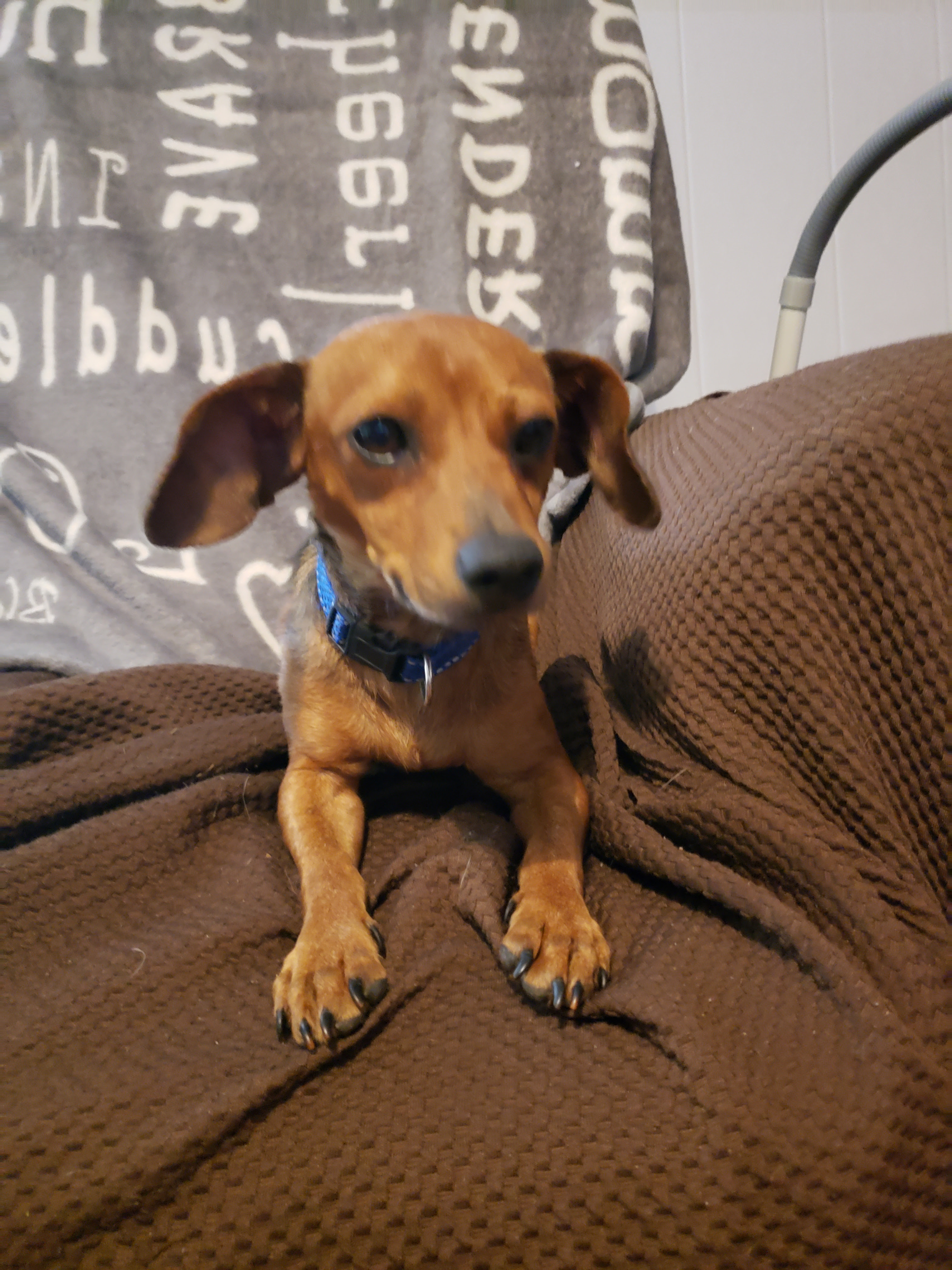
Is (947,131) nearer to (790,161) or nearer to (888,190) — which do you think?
(888,190)

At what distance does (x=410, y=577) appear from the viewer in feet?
2.80

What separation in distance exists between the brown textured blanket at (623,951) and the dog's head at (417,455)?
235 mm

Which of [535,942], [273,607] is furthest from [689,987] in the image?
[273,607]

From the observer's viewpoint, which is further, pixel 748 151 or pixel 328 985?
pixel 748 151

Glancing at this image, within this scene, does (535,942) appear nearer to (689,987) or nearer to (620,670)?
(689,987)

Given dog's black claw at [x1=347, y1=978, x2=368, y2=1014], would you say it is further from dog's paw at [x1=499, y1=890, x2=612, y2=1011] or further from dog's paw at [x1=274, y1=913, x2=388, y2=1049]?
dog's paw at [x1=499, y1=890, x2=612, y2=1011]

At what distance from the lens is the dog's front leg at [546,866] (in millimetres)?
794

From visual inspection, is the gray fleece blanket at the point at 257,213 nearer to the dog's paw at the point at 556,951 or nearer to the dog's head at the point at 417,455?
the dog's head at the point at 417,455

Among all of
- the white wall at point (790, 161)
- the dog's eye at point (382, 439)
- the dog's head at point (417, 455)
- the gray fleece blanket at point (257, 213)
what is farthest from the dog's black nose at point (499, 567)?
the white wall at point (790, 161)

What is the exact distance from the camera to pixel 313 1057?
0.72 meters

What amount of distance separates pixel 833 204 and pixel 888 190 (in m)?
1.31

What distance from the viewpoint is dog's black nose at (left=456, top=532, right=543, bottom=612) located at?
77 centimetres

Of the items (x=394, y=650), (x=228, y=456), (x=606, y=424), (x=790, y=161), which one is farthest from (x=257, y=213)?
(x=790, y=161)

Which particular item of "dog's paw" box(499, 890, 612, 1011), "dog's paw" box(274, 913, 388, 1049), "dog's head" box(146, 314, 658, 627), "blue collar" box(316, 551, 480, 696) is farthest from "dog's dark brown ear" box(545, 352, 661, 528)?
"dog's paw" box(274, 913, 388, 1049)
